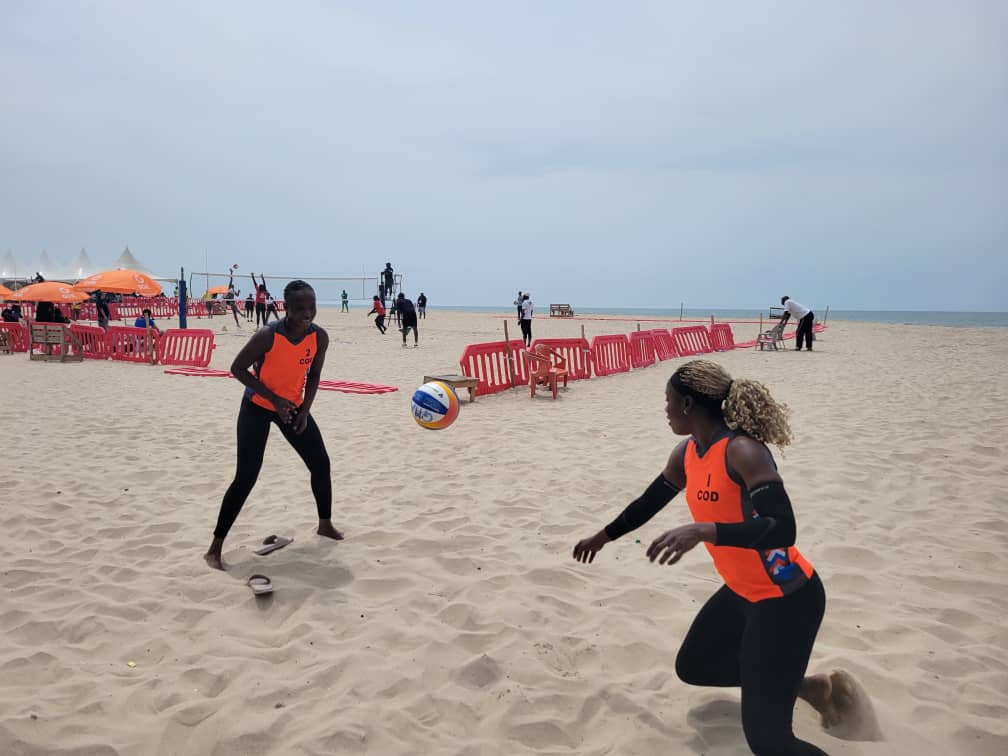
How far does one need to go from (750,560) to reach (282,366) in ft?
10.2

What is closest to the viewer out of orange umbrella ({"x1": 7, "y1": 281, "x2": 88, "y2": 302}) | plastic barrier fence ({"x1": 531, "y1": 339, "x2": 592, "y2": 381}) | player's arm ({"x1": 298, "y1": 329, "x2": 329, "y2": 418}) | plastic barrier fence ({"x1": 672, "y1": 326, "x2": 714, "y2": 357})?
player's arm ({"x1": 298, "y1": 329, "x2": 329, "y2": 418})

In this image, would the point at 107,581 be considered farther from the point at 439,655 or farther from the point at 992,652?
the point at 992,652

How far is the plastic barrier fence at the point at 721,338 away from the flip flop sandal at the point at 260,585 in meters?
19.5

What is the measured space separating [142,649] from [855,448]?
6967 millimetres

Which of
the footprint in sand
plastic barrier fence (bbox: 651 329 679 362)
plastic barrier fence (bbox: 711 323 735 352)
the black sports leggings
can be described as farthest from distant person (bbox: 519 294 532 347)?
the footprint in sand

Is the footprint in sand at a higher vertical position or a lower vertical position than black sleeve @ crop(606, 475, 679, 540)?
lower

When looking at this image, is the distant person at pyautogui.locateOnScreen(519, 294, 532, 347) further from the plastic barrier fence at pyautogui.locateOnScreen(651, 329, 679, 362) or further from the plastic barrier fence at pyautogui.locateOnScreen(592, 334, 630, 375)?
the plastic barrier fence at pyautogui.locateOnScreen(592, 334, 630, 375)

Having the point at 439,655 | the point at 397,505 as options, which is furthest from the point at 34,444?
the point at 439,655

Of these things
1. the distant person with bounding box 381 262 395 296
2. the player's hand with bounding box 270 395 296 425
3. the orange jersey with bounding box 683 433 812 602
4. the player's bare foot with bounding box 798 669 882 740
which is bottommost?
the player's bare foot with bounding box 798 669 882 740

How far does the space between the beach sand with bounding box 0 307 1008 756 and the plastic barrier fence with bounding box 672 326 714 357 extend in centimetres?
1187

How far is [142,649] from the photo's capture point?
3.24 metres

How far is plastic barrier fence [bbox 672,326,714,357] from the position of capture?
64.6 feet

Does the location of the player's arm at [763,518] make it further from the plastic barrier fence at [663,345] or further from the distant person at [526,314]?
the distant person at [526,314]

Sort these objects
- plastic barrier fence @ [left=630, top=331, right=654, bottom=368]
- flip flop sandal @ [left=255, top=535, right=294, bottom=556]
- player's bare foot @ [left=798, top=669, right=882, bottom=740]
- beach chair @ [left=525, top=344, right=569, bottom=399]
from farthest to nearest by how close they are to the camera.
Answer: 1. plastic barrier fence @ [left=630, top=331, right=654, bottom=368]
2. beach chair @ [left=525, top=344, right=569, bottom=399]
3. flip flop sandal @ [left=255, top=535, right=294, bottom=556]
4. player's bare foot @ [left=798, top=669, right=882, bottom=740]
